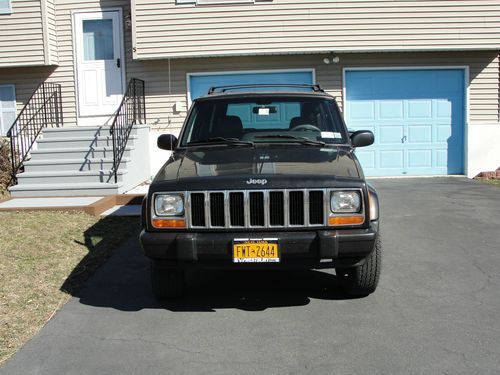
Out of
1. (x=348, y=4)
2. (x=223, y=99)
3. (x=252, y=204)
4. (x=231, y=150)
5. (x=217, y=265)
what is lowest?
(x=217, y=265)

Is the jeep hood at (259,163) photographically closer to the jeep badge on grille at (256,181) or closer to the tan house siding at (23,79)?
the jeep badge on grille at (256,181)

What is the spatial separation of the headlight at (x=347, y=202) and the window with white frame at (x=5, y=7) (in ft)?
35.1

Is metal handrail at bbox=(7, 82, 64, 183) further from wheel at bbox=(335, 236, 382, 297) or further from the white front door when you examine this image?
wheel at bbox=(335, 236, 382, 297)

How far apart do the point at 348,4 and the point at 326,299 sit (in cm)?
861

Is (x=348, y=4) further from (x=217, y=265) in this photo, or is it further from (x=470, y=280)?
(x=217, y=265)

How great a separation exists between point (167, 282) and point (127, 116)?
757cm

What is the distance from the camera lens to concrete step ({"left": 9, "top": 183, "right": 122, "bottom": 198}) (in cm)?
969

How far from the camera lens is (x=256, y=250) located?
4.21 m

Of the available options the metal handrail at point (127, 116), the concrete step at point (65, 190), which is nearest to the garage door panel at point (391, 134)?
the metal handrail at point (127, 116)

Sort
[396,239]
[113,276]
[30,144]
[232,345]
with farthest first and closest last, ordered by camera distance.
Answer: [30,144] < [396,239] < [113,276] < [232,345]

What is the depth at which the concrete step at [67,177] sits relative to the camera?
32.9 feet

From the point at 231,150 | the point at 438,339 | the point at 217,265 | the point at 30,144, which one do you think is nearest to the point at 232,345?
the point at 217,265

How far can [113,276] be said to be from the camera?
5.75 m

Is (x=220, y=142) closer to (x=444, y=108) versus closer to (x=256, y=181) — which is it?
(x=256, y=181)
